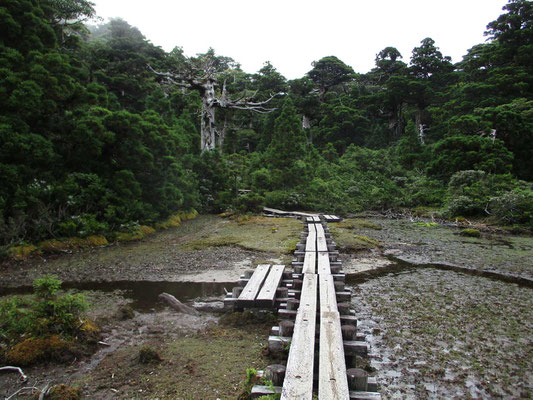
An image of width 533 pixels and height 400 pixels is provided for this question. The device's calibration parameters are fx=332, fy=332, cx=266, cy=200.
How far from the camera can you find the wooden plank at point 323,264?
18.9 feet

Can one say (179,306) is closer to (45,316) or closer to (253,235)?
(45,316)

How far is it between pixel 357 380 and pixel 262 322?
228cm

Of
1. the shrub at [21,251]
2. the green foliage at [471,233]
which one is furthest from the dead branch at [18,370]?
the green foliage at [471,233]

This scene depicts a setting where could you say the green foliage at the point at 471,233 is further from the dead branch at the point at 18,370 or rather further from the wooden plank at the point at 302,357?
the dead branch at the point at 18,370

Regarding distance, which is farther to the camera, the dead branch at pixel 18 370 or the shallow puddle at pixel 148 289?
the shallow puddle at pixel 148 289

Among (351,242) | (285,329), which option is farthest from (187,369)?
(351,242)

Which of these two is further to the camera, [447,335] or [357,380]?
[447,335]

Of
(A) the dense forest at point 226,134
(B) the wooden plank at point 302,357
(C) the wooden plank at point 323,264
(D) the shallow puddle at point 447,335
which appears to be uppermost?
(A) the dense forest at point 226,134

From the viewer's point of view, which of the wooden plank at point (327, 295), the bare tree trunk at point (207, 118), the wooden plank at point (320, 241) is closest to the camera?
the wooden plank at point (327, 295)

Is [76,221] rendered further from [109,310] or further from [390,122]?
[390,122]

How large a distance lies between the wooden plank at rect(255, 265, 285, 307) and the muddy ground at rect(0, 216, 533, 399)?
1.05 feet

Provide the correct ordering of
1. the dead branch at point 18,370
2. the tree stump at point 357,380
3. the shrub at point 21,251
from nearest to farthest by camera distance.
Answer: the tree stump at point 357,380 < the dead branch at point 18,370 < the shrub at point 21,251

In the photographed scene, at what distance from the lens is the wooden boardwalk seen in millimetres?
2533

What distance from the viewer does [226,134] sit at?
3319 cm
